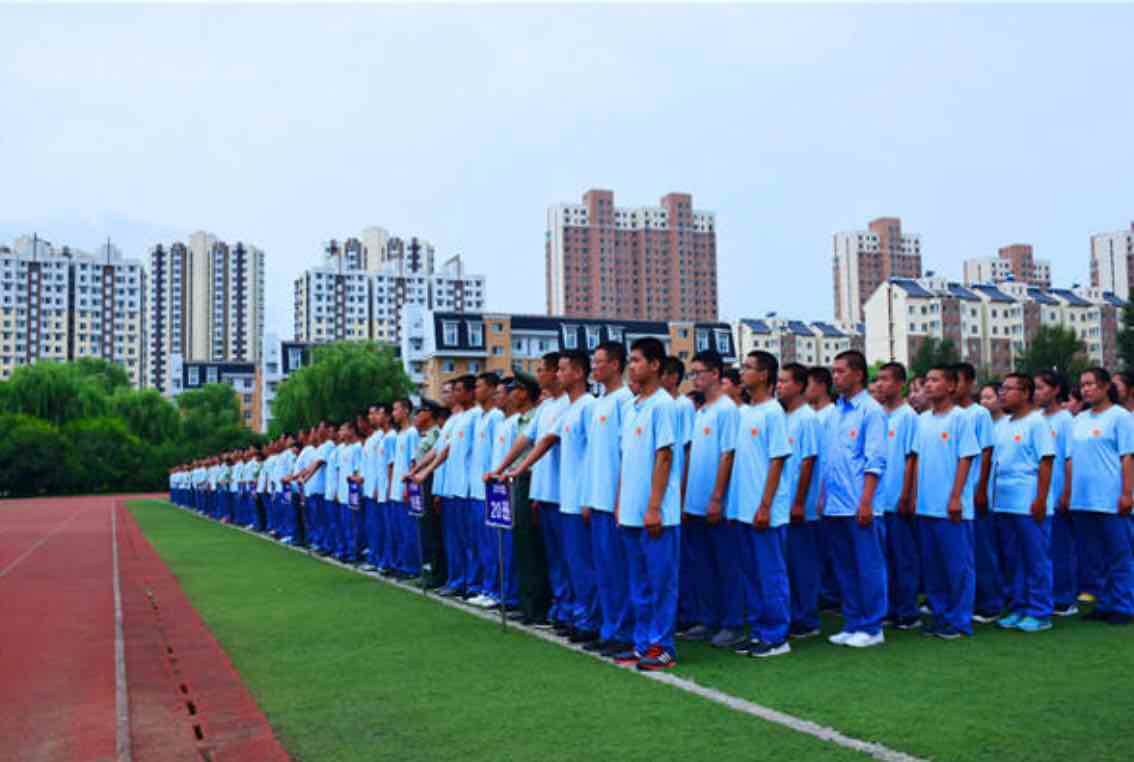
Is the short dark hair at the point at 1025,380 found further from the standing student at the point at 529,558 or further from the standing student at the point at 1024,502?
the standing student at the point at 529,558

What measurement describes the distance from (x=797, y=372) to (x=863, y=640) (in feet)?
5.79

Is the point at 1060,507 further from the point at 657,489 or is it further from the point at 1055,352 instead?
the point at 1055,352

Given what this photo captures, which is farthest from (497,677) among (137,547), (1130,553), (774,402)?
(137,547)

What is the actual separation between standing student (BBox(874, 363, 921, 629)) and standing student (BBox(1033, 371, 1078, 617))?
3.52 ft

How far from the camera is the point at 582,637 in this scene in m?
6.73

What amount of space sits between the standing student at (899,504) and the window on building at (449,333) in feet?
200

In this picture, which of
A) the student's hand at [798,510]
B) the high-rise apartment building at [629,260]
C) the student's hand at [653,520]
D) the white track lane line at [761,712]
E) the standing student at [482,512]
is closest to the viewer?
the white track lane line at [761,712]

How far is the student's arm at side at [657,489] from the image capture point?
5816mm

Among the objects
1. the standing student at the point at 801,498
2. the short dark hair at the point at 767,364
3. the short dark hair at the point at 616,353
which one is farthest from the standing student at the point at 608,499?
the standing student at the point at 801,498

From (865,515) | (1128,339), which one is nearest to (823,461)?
(865,515)

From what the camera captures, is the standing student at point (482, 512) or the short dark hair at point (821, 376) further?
the standing student at point (482, 512)

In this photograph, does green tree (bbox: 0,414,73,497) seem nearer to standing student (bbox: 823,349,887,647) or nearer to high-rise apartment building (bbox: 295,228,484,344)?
standing student (bbox: 823,349,887,647)

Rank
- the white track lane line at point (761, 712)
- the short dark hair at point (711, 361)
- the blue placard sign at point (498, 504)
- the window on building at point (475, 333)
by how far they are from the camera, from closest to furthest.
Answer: the white track lane line at point (761, 712) < the short dark hair at point (711, 361) < the blue placard sign at point (498, 504) < the window on building at point (475, 333)

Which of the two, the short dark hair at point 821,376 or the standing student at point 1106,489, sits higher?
the short dark hair at point 821,376
